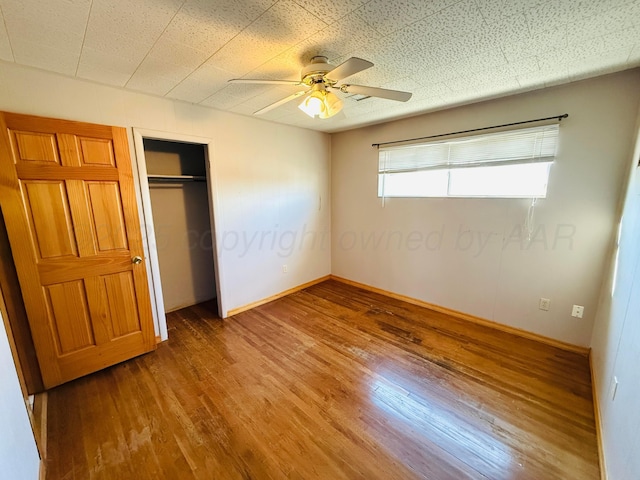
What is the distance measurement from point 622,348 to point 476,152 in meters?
2.02

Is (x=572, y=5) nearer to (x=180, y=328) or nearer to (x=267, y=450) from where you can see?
(x=267, y=450)

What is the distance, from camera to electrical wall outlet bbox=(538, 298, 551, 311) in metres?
2.49

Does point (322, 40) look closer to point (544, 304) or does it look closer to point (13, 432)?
point (13, 432)

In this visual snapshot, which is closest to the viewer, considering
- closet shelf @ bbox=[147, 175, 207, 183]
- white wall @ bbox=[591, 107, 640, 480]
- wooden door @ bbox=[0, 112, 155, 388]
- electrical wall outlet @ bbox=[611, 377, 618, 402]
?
white wall @ bbox=[591, 107, 640, 480]

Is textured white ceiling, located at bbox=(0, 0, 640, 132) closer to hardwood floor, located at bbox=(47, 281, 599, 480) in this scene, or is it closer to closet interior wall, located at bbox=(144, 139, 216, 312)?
closet interior wall, located at bbox=(144, 139, 216, 312)

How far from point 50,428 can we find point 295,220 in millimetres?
2956

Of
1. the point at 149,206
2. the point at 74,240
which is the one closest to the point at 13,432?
the point at 74,240

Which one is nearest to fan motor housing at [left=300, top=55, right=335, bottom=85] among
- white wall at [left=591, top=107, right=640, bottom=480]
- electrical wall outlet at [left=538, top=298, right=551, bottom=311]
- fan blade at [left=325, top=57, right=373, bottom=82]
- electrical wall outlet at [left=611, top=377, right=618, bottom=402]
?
fan blade at [left=325, top=57, right=373, bottom=82]

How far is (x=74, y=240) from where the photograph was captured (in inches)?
78.2

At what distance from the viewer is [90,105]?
2.05m

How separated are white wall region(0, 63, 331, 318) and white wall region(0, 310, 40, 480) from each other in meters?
1.68

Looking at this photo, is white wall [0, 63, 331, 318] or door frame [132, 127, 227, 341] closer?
white wall [0, 63, 331, 318]

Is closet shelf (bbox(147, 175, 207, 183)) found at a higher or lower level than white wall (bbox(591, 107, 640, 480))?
higher

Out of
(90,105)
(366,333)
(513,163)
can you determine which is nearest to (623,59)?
(513,163)
